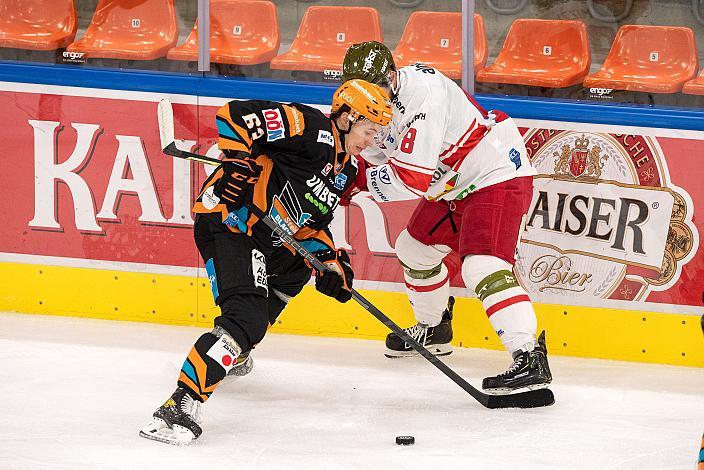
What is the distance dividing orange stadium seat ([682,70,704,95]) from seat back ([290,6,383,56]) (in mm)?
1302

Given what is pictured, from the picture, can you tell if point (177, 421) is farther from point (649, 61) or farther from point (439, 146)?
point (649, 61)

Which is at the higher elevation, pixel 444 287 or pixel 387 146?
pixel 387 146

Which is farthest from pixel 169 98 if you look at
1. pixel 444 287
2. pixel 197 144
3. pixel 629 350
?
pixel 629 350

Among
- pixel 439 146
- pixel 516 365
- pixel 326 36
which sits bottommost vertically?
pixel 516 365

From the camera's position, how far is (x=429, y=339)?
15.8ft

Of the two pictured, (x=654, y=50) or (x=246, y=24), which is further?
(x=246, y=24)

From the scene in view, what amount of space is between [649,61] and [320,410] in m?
1.86

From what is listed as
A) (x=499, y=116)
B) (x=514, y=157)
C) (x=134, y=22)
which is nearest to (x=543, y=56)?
(x=499, y=116)

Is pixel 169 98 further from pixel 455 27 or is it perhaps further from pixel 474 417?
pixel 474 417

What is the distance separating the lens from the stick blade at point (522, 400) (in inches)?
167

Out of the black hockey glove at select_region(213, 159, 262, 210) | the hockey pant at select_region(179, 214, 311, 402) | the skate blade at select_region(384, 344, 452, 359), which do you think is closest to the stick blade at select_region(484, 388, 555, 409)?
the skate blade at select_region(384, 344, 452, 359)

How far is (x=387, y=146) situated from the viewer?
4395 mm

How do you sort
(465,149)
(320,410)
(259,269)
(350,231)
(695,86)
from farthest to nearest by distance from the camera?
(350,231), (695,86), (465,149), (320,410), (259,269)

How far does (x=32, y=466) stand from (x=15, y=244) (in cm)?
181
